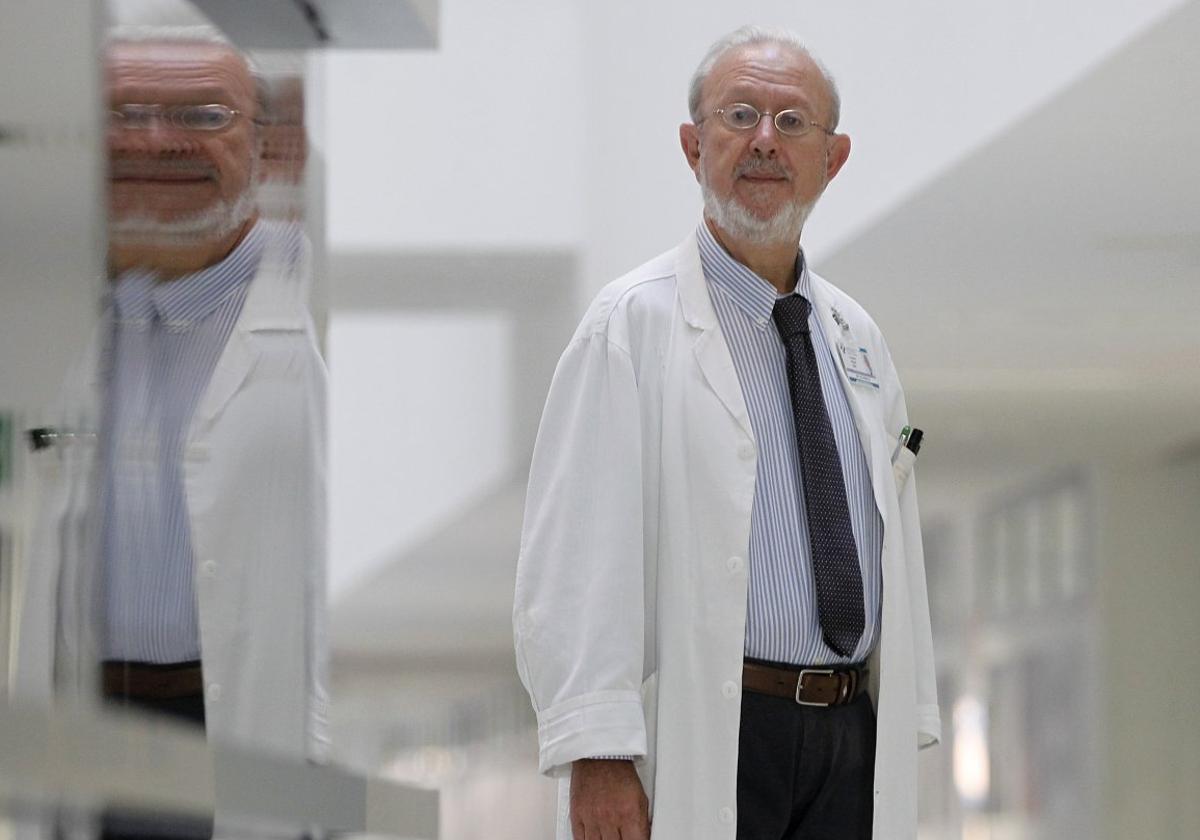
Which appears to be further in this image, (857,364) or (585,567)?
(857,364)

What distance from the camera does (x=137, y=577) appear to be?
2.61ft

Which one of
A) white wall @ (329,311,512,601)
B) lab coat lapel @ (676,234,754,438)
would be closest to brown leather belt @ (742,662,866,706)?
lab coat lapel @ (676,234,754,438)

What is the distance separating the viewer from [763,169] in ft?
8.28

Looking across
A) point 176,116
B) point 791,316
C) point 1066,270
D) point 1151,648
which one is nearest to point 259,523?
point 176,116

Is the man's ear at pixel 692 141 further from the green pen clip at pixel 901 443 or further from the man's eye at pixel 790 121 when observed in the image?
the green pen clip at pixel 901 443

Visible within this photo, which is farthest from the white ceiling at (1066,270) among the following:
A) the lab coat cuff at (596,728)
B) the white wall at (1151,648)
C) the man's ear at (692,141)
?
the lab coat cuff at (596,728)

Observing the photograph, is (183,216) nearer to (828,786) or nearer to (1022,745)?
(828,786)

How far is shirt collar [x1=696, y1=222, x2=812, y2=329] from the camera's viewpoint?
2.50 metres

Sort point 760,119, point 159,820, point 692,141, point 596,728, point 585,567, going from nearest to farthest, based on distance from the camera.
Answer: point 159,820
point 596,728
point 585,567
point 760,119
point 692,141

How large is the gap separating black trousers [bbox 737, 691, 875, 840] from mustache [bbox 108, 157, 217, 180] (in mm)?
1505

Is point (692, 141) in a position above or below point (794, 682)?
above

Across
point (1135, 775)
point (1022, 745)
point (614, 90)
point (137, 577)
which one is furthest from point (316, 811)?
point (1022, 745)

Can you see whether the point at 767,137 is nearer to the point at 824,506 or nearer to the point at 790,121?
the point at 790,121

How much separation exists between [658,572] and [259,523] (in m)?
1.43
